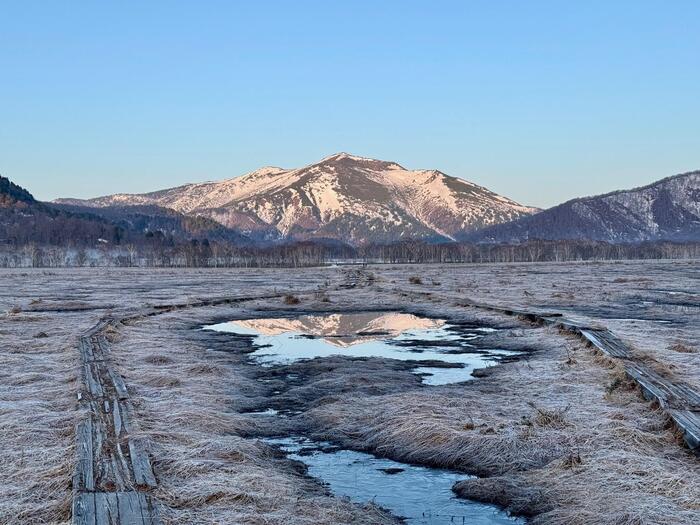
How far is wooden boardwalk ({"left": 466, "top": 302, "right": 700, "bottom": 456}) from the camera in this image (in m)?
16.3

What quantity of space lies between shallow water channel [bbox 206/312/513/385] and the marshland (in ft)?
0.72

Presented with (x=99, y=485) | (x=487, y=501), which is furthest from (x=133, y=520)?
(x=487, y=501)

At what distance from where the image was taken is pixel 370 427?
60.4 feet

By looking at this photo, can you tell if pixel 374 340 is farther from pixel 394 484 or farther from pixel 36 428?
pixel 394 484

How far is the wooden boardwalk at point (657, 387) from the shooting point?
1628 cm

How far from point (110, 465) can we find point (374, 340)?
2430cm

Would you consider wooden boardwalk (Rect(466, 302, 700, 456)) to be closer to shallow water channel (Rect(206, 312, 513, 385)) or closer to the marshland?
the marshland

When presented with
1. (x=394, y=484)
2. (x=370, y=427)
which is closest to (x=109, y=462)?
(x=394, y=484)

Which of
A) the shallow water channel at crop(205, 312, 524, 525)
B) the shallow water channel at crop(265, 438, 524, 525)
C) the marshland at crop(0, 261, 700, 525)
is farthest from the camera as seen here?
the shallow water channel at crop(205, 312, 524, 525)

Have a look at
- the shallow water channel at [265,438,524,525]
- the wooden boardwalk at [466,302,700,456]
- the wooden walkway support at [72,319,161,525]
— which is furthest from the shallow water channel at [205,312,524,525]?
the wooden boardwalk at [466,302,700,456]

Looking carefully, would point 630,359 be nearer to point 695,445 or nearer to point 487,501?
point 695,445

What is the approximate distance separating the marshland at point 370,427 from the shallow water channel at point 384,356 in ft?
0.21

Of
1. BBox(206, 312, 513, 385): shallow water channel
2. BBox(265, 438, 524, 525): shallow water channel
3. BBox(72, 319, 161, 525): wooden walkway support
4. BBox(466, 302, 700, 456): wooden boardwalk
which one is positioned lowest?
BBox(265, 438, 524, 525): shallow water channel

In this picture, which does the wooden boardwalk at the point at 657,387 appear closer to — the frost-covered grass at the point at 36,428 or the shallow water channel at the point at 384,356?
the shallow water channel at the point at 384,356
